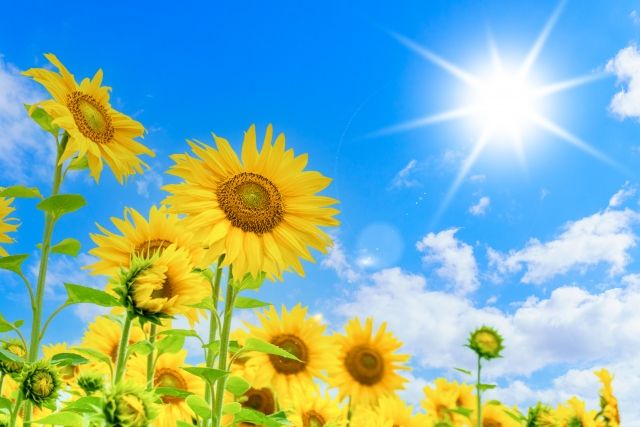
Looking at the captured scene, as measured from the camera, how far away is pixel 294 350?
5.23 metres

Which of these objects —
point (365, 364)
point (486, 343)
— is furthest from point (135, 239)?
point (486, 343)

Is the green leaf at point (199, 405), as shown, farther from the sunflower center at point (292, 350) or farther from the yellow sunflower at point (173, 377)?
the sunflower center at point (292, 350)

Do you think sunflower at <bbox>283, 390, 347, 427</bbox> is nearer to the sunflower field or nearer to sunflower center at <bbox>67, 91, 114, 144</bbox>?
the sunflower field

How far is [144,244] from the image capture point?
453 centimetres

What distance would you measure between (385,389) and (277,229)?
9.89 ft

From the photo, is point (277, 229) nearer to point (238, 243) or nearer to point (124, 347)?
point (238, 243)

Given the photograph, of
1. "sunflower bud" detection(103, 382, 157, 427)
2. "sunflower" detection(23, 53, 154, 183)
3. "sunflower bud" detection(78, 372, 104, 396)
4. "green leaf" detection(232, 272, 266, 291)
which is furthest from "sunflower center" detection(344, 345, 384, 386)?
"sunflower bud" detection(103, 382, 157, 427)

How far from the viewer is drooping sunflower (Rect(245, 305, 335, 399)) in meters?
5.25

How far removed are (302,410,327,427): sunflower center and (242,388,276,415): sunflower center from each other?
1.59ft

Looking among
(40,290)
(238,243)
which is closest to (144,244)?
(40,290)

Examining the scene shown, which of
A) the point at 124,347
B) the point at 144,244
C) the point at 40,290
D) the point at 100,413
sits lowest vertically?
the point at 100,413

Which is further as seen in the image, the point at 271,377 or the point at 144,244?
the point at 271,377

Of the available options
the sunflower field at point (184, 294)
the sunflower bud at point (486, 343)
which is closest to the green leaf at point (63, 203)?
the sunflower field at point (184, 294)

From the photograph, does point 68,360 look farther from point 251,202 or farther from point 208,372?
point 251,202
